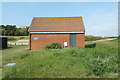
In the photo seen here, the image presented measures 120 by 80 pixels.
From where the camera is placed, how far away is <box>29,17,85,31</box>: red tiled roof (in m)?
17.1

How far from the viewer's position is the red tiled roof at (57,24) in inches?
672

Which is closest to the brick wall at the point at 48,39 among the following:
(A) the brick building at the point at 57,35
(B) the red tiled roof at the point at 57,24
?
(A) the brick building at the point at 57,35

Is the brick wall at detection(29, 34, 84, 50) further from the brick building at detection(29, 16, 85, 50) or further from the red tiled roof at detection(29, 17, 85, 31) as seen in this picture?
the red tiled roof at detection(29, 17, 85, 31)

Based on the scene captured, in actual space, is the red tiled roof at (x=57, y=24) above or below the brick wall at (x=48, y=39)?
above

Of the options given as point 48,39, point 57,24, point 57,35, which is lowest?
point 48,39

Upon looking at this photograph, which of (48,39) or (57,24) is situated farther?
(57,24)

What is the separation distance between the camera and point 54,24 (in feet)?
59.5

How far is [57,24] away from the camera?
714 inches

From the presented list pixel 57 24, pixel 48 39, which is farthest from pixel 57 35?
pixel 57 24

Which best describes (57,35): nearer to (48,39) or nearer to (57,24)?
(48,39)

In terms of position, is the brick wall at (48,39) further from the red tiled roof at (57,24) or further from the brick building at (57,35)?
the red tiled roof at (57,24)

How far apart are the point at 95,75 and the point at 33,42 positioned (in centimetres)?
1276

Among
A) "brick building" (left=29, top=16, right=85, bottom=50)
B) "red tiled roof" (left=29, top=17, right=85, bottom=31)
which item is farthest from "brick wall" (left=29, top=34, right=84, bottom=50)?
"red tiled roof" (left=29, top=17, right=85, bottom=31)

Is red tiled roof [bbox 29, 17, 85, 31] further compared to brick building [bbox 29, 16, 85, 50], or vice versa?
red tiled roof [bbox 29, 17, 85, 31]
